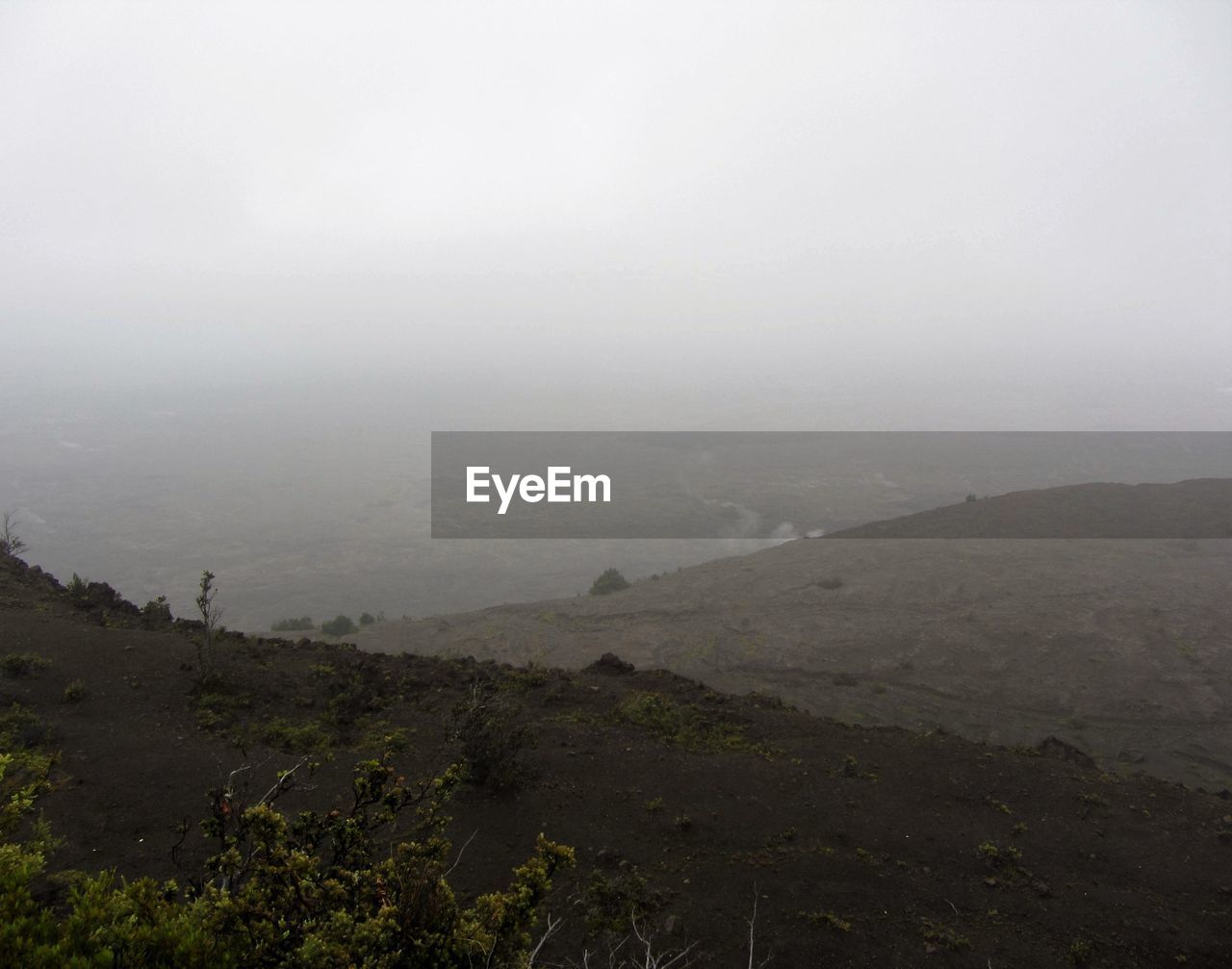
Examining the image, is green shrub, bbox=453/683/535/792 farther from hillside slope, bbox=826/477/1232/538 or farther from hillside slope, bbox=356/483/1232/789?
hillside slope, bbox=826/477/1232/538

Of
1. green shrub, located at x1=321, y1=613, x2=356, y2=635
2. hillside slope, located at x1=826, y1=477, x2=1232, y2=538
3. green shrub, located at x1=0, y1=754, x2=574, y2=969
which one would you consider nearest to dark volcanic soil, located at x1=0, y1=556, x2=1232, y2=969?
green shrub, located at x1=0, y1=754, x2=574, y2=969

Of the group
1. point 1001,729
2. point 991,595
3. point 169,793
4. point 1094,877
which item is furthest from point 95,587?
point 991,595

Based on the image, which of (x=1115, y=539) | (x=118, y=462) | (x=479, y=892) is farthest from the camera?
(x=118, y=462)

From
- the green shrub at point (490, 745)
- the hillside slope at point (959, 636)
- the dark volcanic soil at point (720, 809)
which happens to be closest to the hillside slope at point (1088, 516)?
the hillside slope at point (959, 636)

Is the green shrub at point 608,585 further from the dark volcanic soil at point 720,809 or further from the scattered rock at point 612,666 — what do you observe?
the dark volcanic soil at point 720,809

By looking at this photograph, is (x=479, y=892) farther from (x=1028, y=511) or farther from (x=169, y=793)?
(x=1028, y=511)

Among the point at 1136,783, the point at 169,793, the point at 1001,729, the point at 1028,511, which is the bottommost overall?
the point at 1001,729
